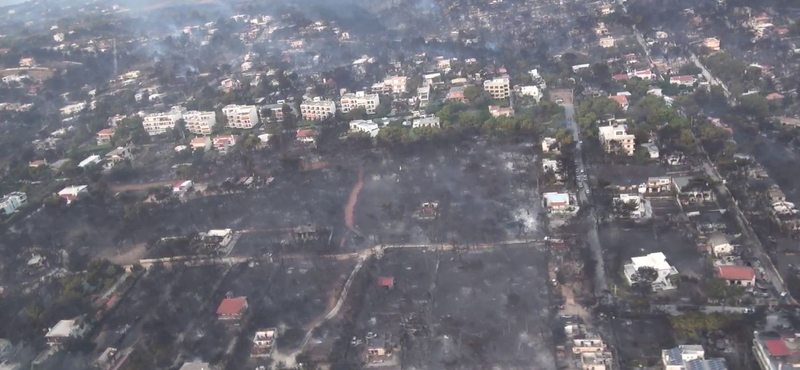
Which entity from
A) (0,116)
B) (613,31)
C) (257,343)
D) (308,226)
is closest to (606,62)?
(613,31)

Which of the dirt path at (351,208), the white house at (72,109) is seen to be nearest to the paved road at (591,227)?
the dirt path at (351,208)

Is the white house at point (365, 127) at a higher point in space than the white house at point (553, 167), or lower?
lower

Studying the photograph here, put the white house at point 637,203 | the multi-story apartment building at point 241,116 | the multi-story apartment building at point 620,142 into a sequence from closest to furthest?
1. the white house at point 637,203
2. the multi-story apartment building at point 620,142
3. the multi-story apartment building at point 241,116

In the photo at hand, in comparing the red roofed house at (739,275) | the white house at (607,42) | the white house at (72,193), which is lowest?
the white house at (607,42)

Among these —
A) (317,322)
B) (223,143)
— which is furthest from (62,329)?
(223,143)

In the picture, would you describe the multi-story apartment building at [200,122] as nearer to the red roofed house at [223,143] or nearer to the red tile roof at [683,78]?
the red roofed house at [223,143]

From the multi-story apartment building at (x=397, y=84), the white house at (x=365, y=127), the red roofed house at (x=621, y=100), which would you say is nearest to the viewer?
the red roofed house at (x=621, y=100)

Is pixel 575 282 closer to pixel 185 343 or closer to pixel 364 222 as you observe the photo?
pixel 364 222
